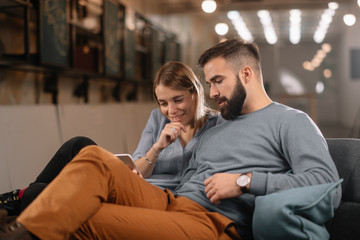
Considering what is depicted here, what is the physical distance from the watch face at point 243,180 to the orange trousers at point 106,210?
14cm

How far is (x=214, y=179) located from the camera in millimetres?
1370

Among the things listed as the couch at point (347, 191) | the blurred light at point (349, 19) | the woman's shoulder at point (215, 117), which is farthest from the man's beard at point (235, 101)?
the blurred light at point (349, 19)

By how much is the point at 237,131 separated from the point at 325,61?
523 cm

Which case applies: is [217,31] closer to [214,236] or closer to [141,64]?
[141,64]

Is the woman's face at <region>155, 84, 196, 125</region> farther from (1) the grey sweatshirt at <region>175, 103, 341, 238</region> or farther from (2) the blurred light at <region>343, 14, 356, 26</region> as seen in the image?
(2) the blurred light at <region>343, 14, 356, 26</region>

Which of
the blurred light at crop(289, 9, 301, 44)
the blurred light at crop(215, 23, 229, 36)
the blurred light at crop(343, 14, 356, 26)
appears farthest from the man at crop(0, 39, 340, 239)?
the blurred light at crop(343, 14, 356, 26)

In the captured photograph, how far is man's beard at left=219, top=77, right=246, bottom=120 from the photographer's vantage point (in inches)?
64.5

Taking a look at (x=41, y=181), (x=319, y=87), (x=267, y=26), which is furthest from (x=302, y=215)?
(x=267, y=26)

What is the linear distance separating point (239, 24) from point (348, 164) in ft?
18.1

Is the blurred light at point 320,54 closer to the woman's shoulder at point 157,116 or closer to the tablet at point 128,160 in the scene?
the woman's shoulder at point 157,116

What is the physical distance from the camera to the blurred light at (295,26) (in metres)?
6.40

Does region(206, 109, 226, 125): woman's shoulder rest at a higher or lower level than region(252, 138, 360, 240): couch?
higher

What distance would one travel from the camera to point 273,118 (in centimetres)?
153

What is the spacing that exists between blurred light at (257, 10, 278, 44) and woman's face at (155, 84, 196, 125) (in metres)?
4.98
